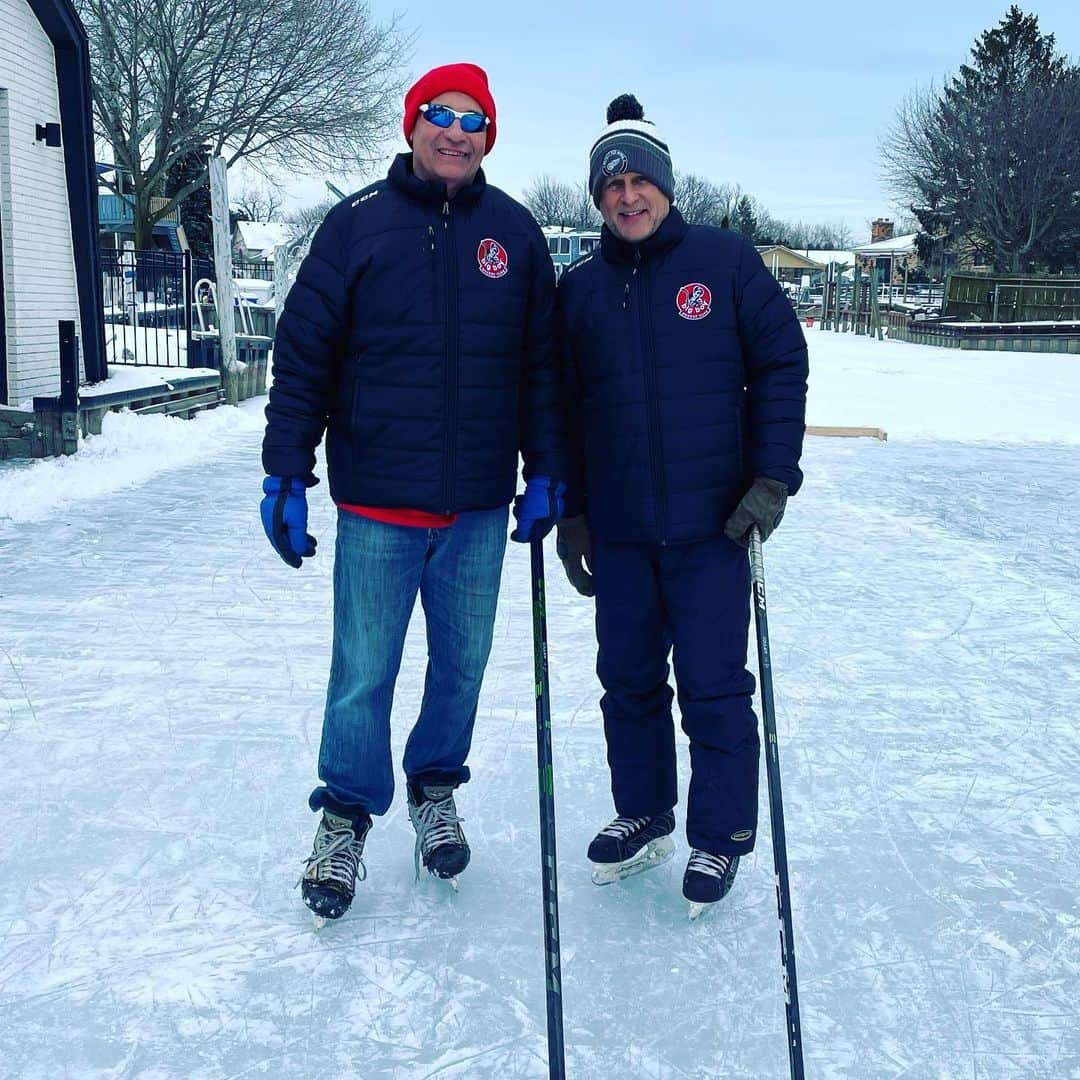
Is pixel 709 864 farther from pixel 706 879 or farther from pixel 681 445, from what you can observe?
pixel 681 445

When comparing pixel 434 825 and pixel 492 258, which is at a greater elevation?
pixel 492 258

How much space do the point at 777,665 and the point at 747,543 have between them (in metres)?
2.01

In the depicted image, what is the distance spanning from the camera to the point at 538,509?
2.70m

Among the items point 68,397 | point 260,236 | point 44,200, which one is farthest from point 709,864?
point 260,236

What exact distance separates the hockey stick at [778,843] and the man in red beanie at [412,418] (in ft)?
1.64

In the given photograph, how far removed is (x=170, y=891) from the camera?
282cm

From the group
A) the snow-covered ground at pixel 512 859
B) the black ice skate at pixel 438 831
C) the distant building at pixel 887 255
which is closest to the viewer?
the snow-covered ground at pixel 512 859

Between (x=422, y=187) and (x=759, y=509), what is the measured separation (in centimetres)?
102

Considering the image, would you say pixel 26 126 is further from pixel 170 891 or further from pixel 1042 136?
pixel 1042 136

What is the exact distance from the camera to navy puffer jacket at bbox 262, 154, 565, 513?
252cm

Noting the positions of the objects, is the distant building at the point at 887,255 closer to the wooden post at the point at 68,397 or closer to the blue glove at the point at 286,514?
the wooden post at the point at 68,397

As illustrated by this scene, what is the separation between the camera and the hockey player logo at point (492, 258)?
2.57m

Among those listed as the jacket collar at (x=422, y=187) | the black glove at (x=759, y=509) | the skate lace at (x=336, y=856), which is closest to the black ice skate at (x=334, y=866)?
the skate lace at (x=336, y=856)

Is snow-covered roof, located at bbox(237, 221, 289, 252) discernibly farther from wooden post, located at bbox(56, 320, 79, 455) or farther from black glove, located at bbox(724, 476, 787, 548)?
black glove, located at bbox(724, 476, 787, 548)
